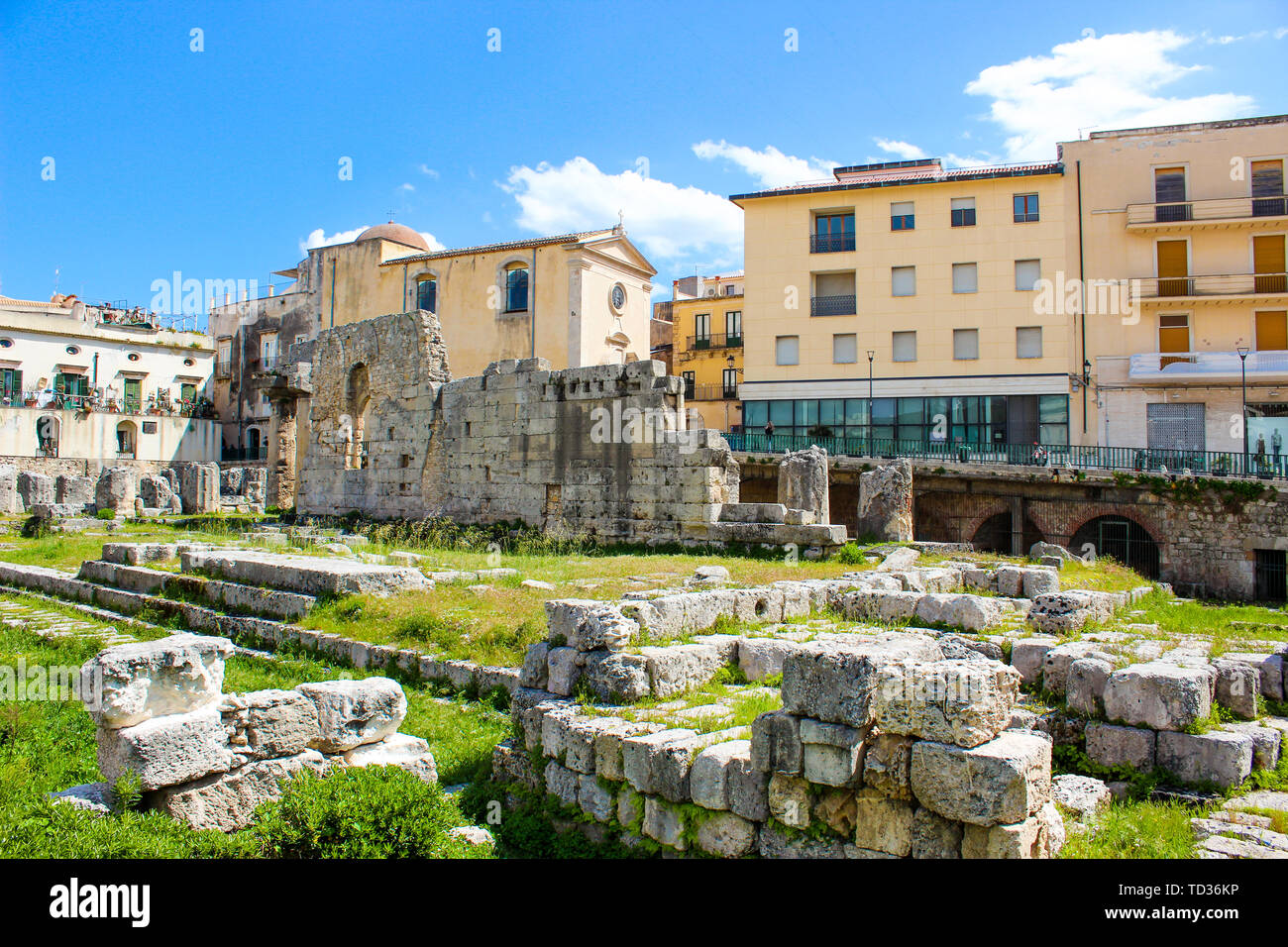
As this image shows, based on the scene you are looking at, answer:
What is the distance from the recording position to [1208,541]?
81.0 ft

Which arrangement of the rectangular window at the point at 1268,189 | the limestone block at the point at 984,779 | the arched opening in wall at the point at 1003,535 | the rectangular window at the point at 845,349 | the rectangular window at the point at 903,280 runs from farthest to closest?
the rectangular window at the point at 845,349, the rectangular window at the point at 903,280, the rectangular window at the point at 1268,189, the arched opening in wall at the point at 1003,535, the limestone block at the point at 984,779

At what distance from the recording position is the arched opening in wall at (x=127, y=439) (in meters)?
45.3

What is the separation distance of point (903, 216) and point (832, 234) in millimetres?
2906

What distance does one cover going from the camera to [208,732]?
17.6 feet

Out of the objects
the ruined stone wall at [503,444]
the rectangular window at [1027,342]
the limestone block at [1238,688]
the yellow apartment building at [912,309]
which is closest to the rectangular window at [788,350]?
the yellow apartment building at [912,309]

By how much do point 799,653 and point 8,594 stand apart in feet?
46.6

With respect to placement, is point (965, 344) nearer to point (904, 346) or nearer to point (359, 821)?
point (904, 346)

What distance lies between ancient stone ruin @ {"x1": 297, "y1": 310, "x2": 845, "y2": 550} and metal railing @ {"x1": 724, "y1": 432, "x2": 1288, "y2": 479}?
13.4m

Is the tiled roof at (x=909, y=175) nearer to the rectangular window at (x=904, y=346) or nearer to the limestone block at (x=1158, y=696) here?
the rectangular window at (x=904, y=346)

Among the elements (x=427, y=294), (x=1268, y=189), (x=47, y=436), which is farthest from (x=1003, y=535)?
(x=47, y=436)

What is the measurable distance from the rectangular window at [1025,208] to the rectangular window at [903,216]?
387 cm
